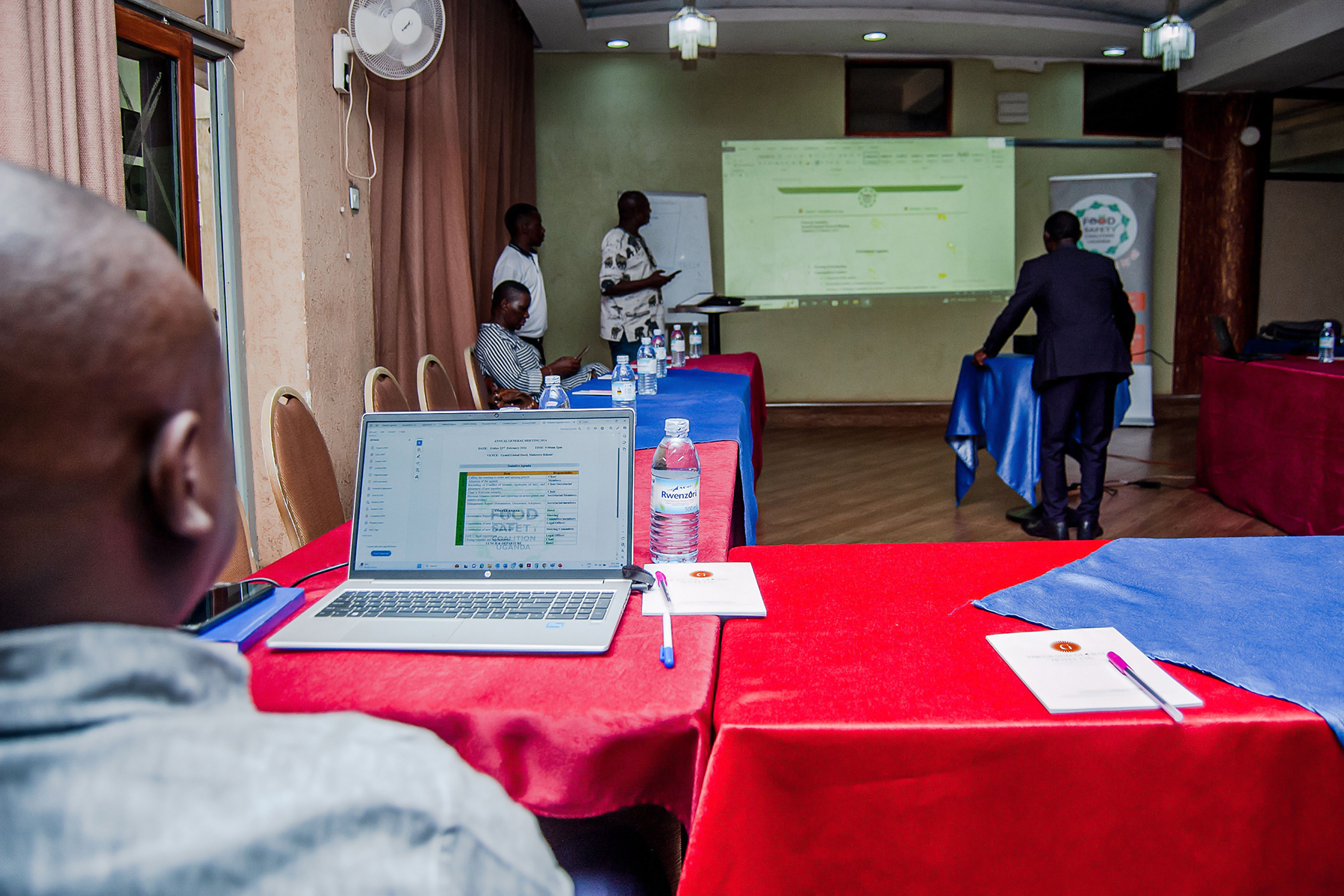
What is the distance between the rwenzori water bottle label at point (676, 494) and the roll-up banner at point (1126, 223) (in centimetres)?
620

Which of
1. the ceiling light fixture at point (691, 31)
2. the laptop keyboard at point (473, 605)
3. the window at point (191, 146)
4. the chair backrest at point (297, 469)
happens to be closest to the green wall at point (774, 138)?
the ceiling light fixture at point (691, 31)

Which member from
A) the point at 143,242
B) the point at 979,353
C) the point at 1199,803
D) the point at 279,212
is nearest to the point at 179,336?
the point at 143,242

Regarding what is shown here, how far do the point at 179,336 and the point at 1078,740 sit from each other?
2.62 ft

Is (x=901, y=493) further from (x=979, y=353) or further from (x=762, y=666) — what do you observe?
(x=762, y=666)

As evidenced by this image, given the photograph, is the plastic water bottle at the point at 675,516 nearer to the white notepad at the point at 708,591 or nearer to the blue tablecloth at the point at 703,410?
the white notepad at the point at 708,591

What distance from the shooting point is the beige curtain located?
1.75 m

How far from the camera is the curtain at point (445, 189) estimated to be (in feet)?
12.0

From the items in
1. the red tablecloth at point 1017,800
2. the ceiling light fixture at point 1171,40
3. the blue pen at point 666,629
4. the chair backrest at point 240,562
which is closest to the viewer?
the red tablecloth at point 1017,800

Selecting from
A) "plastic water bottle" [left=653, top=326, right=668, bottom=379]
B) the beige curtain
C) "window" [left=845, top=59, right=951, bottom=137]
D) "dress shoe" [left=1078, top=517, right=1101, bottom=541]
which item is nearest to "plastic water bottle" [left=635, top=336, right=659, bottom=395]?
"plastic water bottle" [left=653, top=326, right=668, bottom=379]

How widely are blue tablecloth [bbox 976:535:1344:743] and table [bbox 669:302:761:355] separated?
3.99 m

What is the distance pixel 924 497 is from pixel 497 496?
3557 millimetres

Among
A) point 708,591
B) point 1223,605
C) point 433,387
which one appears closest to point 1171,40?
point 433,387

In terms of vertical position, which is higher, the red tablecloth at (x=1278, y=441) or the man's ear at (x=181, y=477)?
the man's ear at (x=181, y=477)

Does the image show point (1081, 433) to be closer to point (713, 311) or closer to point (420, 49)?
point (713, 311)
